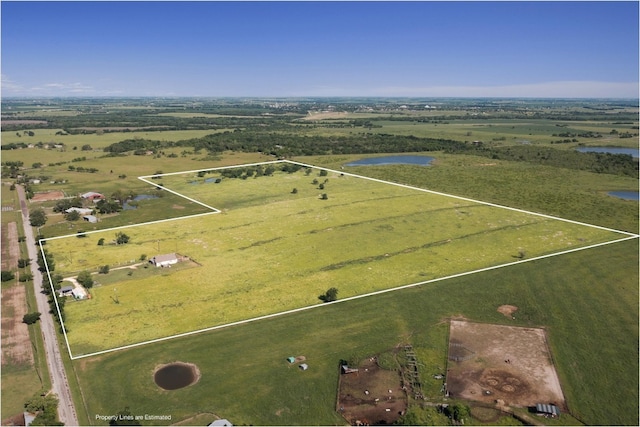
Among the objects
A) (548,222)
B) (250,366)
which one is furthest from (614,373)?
(548,222)

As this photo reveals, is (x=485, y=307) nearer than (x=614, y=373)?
No

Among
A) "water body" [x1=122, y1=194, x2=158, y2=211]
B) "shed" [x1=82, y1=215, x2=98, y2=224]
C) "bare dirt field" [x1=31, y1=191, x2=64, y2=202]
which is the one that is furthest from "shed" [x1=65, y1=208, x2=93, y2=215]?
"bare dirt field" [x1=31, y1=191, x2=64, y2=202]

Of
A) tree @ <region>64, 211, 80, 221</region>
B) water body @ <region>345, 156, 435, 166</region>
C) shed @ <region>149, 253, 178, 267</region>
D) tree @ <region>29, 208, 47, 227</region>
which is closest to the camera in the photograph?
shed @ <region>149, 253, 178, 267</region>

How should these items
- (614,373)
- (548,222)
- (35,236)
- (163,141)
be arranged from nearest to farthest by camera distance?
(614,373) < (35,236) < (548,222) < (163,141)

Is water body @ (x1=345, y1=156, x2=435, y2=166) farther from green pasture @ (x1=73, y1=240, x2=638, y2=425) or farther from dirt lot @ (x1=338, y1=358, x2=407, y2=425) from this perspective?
dirt lot @ (x1=338, y1=358, x2=407, y2=425)

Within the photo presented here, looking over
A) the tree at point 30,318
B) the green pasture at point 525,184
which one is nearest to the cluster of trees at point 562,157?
the green pasture at point 525,184

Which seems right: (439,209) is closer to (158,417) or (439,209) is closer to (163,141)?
(158,417)

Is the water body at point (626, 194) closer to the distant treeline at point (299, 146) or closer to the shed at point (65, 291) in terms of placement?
the distant treeline at point (299, 146)
